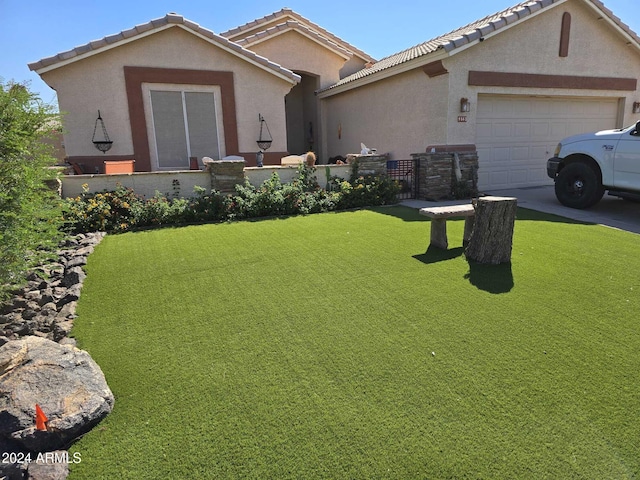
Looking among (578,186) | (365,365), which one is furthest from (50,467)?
(578,186)

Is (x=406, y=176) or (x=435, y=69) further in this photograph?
(x=406, y=176)

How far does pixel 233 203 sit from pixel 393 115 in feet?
21.5

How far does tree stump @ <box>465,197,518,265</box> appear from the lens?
4.91 metres

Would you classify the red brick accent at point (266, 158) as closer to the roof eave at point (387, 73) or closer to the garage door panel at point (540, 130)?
the roof eave at point (387, 73)

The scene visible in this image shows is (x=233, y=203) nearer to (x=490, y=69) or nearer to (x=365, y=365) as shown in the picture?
(x=365, y=365)

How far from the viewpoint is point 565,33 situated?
36.1ft

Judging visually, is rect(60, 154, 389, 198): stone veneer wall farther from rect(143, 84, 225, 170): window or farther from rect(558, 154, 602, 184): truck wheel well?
rect(558, 154, 602, 184): truck wheel well

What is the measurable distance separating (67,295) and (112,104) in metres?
7.54

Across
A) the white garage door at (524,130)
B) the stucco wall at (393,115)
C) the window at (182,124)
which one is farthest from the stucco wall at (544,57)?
the window at (182,124)

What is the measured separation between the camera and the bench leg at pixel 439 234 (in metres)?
5.71

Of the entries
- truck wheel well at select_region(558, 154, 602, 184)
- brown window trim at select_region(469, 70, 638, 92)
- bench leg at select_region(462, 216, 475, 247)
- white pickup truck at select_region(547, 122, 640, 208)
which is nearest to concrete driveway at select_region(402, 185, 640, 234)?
white pickup truck at select_region(547, 122, 640, 208)

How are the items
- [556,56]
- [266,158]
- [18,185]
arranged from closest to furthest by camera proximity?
[18,185], [556,56], [266,158]

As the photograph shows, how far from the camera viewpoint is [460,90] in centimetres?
1016

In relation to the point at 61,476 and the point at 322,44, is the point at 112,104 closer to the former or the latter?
Answer: the point at 322,44
